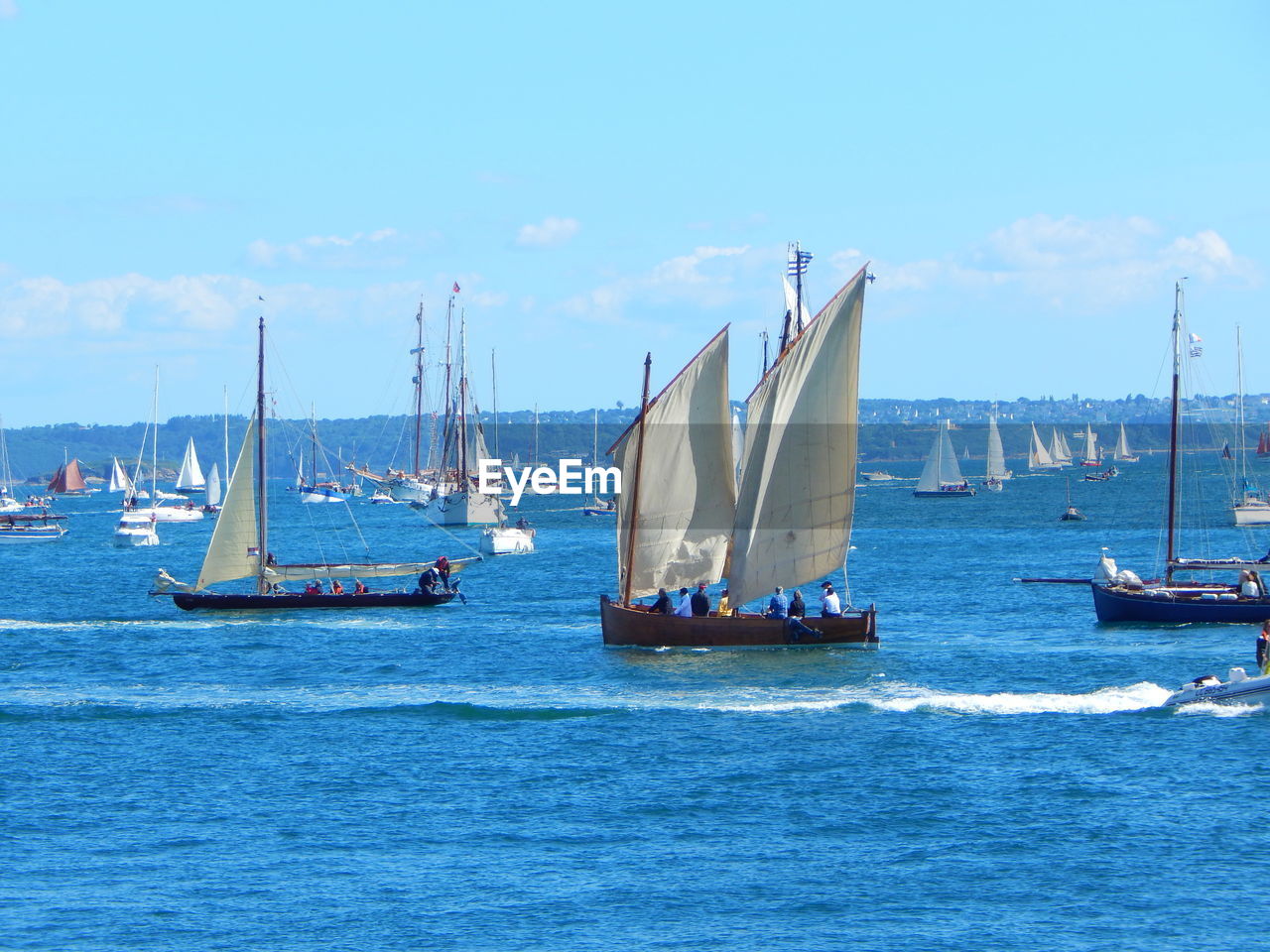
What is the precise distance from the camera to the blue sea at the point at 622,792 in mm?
29609

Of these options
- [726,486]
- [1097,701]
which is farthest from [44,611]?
[1097,701]

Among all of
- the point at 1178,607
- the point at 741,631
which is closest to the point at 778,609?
the point at 741,631

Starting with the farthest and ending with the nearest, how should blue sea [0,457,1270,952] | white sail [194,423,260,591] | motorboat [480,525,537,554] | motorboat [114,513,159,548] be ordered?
motorboat [114,513,159,548] < motorboat [480,525,537,554] < white sail [194,423,260,591] < blue sea [0,457,1270,952]

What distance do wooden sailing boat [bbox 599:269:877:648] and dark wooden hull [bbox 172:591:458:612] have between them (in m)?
17.9

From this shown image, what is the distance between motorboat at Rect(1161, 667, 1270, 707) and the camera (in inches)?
1734

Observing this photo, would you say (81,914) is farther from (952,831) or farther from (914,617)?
(914,617)

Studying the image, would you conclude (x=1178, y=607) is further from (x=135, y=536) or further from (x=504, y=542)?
(x=135, y=536)

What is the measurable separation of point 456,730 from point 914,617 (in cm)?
3132

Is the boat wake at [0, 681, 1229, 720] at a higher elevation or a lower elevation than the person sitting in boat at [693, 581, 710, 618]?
lower

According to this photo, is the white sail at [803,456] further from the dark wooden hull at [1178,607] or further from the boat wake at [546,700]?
the dark wooden hull at [1178,607]

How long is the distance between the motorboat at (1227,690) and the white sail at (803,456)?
48.6 feet

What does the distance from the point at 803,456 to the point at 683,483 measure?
171 inches

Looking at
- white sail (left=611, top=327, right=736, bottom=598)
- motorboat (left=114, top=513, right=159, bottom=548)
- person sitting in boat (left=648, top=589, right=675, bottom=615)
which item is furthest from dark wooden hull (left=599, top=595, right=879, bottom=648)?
motorboat (left=114, top=513, right=159, bottom=548)

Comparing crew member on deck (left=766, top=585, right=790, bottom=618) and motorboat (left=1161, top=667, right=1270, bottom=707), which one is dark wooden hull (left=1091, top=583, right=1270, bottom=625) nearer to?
crew member on deck (left=766, top=585, right=790, bottom=618)
